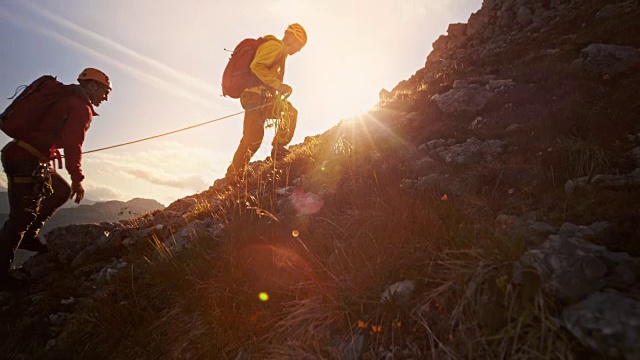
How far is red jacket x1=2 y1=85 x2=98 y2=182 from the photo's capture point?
190 inches

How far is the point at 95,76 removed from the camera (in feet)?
17.6

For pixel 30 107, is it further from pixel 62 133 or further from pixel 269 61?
pixel 269 61

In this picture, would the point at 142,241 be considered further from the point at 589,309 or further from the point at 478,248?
the point at 589,309

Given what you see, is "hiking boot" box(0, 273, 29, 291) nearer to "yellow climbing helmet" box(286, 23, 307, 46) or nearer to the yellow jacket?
the yellow jacket

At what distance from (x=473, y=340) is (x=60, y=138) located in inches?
235

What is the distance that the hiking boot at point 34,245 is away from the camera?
5614mm

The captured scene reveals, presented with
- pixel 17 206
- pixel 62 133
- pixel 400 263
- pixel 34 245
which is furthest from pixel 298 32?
pixel 34 245

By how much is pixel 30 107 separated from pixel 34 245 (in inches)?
99.7

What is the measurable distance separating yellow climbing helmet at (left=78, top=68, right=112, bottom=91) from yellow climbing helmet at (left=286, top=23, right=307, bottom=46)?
3.72m

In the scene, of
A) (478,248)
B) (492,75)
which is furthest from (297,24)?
(478,248)

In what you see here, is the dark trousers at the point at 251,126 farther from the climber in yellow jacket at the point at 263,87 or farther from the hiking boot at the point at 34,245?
the hiking boot at the point at 34,245

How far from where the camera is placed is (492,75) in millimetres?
9352

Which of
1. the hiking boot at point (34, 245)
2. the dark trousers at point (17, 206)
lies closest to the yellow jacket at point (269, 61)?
the dark trousers at point (17, 206)

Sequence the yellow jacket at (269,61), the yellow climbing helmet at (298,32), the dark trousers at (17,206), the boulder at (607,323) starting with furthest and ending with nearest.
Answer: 1. the yellow climbing helmet at (298,32)
2. the yellow jacket at (269,61)
3. the dark trousers at (17,206)
4. the boulder at (607,323)
